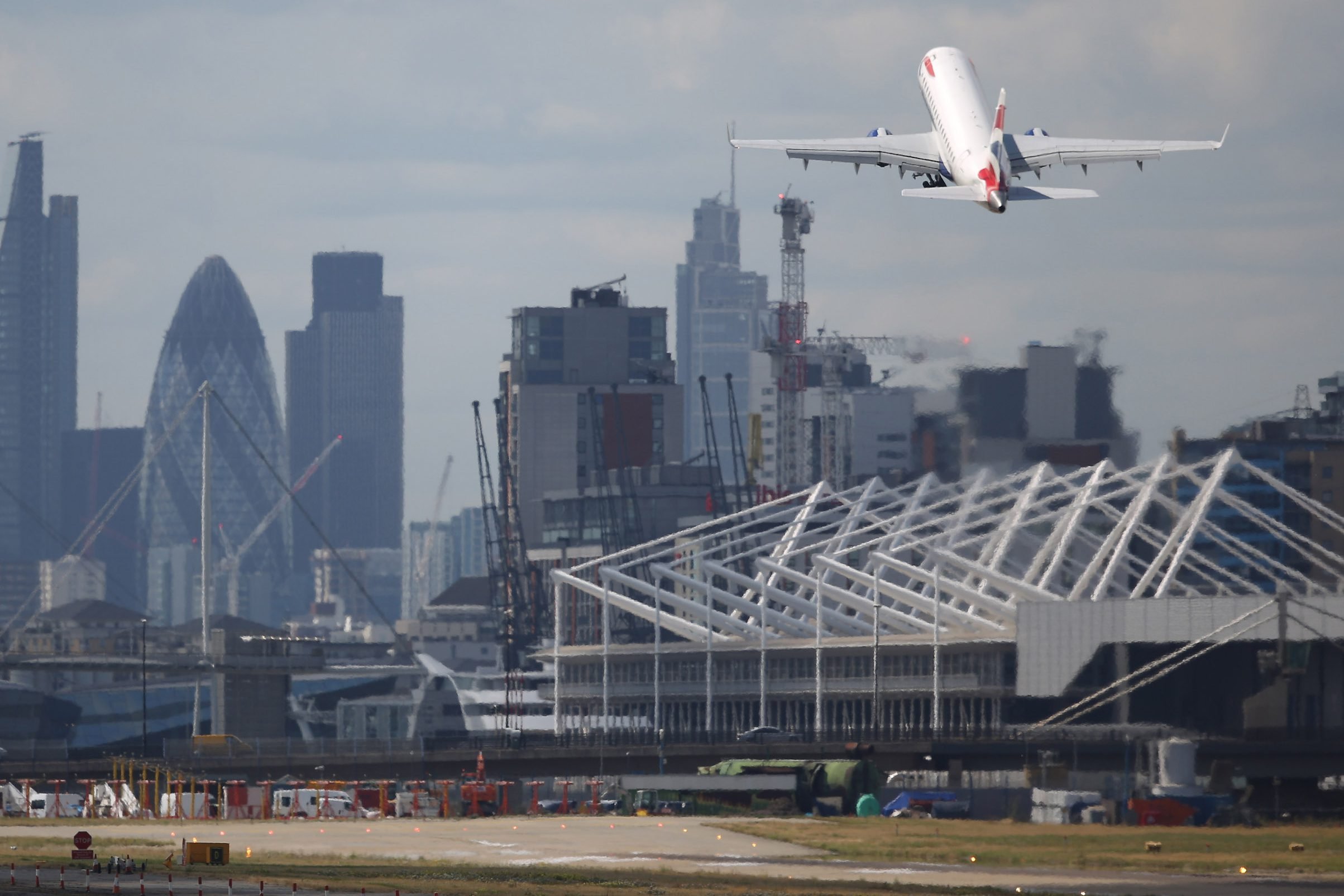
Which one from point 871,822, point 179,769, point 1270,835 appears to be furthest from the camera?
point 179,769

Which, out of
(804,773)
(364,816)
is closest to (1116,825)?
(804,773)

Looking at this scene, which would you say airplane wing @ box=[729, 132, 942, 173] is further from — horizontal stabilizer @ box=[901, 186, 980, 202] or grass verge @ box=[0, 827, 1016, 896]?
grass verge @ box=[0, 827, 1016, 896]

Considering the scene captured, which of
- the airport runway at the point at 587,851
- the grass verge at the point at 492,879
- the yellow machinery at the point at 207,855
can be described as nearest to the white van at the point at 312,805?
the airport runway at the point at 587,851

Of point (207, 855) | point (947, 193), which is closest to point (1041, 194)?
point (947, 193)

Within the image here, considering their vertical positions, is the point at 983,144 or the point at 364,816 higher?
the point at 983,144

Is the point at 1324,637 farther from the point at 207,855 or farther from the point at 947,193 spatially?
the point at 207,855

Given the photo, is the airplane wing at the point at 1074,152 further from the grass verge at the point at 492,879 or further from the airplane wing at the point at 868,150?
the grass verge at the point at 492,879

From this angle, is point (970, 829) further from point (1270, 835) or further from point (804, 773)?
point (804, 773)
